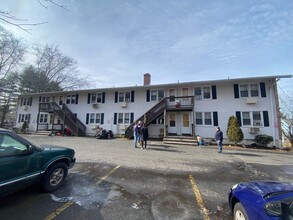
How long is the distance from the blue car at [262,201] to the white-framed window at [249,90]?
14.7m

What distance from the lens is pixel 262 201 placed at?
7.04 ft

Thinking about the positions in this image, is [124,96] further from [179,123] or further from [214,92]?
[214,92]

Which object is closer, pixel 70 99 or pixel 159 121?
pixel 159 121

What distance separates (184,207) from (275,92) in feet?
53.0

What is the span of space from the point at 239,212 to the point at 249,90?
50.8 ft

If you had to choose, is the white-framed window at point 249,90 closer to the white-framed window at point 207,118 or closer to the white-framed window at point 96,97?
the white-framed window at point 207,118

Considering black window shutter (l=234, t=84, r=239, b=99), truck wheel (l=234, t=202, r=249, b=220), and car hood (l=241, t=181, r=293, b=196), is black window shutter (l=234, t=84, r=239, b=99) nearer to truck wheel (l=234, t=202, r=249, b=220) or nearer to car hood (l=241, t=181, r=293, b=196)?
car hood (l=241, t=181, r=293, b=196)

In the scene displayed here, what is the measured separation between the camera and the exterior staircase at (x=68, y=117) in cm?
1929

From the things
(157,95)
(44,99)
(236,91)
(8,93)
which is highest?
(8,93)

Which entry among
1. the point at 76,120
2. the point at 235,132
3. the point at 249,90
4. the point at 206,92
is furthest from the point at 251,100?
the point at 76,120

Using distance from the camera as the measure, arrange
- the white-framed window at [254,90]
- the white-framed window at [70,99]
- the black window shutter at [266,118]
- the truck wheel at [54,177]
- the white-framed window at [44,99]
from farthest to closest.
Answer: the white-framed window at [44,99] → the white-framed window at [70,99] → the white-framed window at [254,90] → the black window shutter at [266,118] → the truck wheel at [54,177]

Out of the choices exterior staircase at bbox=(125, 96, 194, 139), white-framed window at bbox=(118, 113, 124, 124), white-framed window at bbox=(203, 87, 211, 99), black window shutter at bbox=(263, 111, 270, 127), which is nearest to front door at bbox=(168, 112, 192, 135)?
exterior staircase at bbox=(125, 96, 194, 139)

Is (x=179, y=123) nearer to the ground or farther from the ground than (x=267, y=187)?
farther from the ground

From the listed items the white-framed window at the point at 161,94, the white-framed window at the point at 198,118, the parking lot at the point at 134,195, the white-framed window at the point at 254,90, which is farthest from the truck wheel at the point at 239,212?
the white-framed window at the point at 161,94
